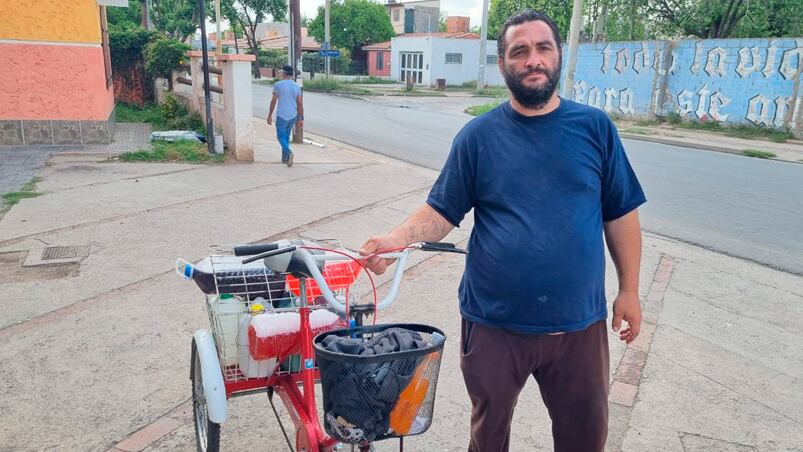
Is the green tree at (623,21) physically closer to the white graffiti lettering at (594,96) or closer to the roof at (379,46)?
the white graffiti lettering at (594,96)

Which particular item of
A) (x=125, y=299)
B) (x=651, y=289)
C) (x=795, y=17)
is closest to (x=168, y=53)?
(x=125, y=299)

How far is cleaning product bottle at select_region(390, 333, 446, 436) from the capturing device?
2.06 m

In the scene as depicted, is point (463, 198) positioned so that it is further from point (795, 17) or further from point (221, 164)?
point (795, 17)

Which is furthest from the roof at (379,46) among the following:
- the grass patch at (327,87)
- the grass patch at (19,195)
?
the grass patch at (19,195)

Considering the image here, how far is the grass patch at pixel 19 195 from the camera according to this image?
757cm

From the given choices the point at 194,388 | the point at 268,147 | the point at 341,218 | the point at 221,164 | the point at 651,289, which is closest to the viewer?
the point at 194,388

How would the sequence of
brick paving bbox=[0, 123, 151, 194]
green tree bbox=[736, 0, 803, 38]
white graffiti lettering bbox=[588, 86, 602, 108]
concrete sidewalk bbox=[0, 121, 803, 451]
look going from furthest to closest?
white graffiti lettering bbox=[588, 86, 602, 108] < green tree bbox=[736, 0, 803, 38] < brick paving bbox=[0, 123, 151, 194] < concrete sidewalk bbox=[0, 121, 803, 451]

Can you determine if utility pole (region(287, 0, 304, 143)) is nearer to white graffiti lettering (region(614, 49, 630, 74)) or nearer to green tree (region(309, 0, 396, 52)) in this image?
white graffiti lettering (region(614, 49, 630, 74))

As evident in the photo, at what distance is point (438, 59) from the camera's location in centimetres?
4609

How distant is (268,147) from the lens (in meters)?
13.5

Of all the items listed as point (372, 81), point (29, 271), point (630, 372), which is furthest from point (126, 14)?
point (630, 372)

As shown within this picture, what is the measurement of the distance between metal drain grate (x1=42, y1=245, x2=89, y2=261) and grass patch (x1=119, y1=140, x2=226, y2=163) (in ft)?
16.4

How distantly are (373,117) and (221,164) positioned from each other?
11.3 metres

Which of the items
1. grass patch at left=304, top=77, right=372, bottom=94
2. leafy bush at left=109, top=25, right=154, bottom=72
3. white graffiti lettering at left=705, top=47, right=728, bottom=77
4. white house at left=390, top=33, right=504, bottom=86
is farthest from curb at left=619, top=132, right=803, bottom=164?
white house at left=390, top=33, right=504, bottom=86
